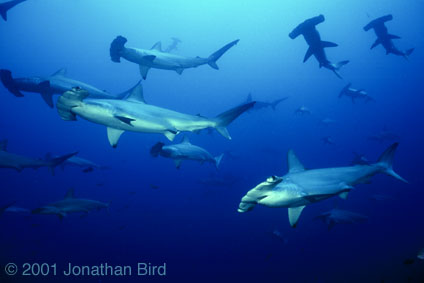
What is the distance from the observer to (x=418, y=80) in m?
72.3

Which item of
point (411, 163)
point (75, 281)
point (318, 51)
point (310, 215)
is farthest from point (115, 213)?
point (411, 163)

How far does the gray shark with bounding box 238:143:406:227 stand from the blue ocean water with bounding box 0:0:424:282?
3.62 metres

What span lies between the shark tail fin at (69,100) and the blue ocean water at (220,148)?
3753mm

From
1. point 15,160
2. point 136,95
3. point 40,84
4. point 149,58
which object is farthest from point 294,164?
point 40,84

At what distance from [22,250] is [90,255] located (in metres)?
5.14

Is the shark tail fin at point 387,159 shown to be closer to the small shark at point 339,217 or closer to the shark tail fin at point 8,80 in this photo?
the small shark at point 339,217

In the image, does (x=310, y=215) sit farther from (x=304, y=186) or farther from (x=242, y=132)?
(x=242, y=132)

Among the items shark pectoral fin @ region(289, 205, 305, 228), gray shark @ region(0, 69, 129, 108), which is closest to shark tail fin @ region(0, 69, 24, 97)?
gray shark @ region(0, 69, 129, 108)

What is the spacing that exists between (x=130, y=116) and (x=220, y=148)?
4725 centimetres

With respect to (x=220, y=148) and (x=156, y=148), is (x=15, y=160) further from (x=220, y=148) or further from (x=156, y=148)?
(x=220, y=148)

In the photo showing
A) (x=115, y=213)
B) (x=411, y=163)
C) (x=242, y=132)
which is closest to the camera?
(x=115, y=213)

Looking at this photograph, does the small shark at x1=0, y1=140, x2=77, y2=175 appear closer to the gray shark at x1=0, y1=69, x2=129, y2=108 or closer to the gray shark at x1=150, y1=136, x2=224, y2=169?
the gray shark at x1=0, y1=69, x2=129, y2=108

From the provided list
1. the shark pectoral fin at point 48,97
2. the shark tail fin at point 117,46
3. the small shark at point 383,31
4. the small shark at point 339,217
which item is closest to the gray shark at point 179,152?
the shark tail fin at point 117,46

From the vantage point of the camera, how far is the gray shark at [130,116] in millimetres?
3139
